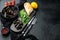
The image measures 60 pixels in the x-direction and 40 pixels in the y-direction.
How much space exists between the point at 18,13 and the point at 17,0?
17 cm

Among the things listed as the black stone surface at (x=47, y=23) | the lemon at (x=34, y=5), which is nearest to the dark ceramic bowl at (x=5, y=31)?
the black stone surface at (x=47, y=23)

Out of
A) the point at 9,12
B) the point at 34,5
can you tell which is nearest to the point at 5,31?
the point at 9,12

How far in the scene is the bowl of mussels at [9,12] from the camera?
1.42m

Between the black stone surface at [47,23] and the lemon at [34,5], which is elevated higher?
the lemon at [34,5]

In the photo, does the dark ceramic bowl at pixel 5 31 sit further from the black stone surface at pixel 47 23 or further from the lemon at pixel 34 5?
the lemon at pixel 34 5

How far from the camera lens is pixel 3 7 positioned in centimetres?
152

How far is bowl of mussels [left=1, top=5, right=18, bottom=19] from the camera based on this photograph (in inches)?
56.0

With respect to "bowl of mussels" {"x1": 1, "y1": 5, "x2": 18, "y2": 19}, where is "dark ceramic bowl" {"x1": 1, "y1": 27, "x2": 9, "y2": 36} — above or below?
below

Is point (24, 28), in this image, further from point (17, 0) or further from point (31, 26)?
point (17, 0)

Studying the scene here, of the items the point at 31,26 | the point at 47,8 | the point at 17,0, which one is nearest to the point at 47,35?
the point at 31,26

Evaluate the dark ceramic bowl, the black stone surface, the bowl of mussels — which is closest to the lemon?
the black stone surface

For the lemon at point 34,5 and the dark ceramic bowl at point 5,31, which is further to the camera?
the lemon at point 34,5

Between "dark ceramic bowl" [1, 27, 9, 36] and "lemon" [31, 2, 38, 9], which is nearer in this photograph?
"dark ceramic bowl" [1, 27, 9, 36]

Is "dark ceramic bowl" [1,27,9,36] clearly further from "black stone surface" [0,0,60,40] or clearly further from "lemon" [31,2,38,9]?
"lemon" [31,2,38,9]
